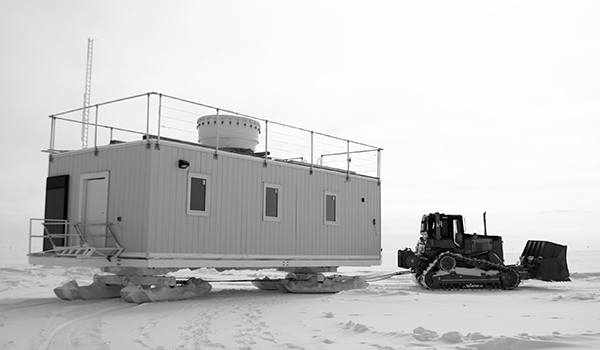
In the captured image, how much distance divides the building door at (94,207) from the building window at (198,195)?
2082 millimetres

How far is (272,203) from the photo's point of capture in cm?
1645

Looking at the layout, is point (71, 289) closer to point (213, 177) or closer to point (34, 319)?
point (34, 319)

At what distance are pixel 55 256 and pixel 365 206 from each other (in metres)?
9.83

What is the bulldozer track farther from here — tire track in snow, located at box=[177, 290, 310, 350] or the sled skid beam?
the sled skid beam

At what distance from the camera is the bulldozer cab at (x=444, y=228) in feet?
65.1

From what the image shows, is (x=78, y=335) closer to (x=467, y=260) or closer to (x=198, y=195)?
(x=198, y=195)

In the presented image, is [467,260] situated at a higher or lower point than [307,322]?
higher

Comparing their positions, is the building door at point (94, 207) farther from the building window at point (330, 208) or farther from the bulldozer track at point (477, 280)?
the bulldozer track at point (477, 280)

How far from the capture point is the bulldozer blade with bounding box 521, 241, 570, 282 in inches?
746

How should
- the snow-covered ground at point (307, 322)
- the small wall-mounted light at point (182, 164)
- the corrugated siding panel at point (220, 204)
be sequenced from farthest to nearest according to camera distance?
the small wall-mounted light at point (182, 164) → the corrugated siding panel at point (220, 204) → the snow-covered ground at point (307, 322)

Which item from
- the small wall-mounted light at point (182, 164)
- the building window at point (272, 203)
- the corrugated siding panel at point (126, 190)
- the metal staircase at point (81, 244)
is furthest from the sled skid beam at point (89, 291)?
the building window at point (272, 203)

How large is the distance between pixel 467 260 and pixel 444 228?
54.3 inches

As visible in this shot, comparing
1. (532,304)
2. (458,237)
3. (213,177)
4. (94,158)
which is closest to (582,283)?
(458,237)

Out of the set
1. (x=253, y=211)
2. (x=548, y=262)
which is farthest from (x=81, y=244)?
(x=548, y=262)
